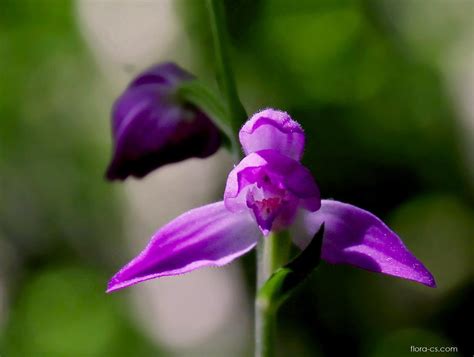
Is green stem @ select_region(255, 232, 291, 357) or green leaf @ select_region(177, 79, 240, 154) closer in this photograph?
green stem @ select_region(255, 232, 291, 357)

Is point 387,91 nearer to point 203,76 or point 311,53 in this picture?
point 311,53

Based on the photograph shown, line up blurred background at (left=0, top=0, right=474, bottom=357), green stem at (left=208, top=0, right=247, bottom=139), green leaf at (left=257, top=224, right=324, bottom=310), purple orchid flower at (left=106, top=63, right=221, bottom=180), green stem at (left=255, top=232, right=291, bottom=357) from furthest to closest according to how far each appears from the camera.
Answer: blurred background at (left=0, top=0, right=474, bottom=357) < purple orchid flower at (left=106, top=63, right=221, bottom=180) < green stem at (left=208, top=0, right=247, bottom=139) < green stem at (left=255, top=232, right=291, bottom=357) < green leaf at (left=257, top=224, right=324, bottom=310)

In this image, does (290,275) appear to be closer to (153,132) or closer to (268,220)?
(268,220)

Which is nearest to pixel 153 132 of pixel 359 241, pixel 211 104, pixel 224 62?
pixel 211 104

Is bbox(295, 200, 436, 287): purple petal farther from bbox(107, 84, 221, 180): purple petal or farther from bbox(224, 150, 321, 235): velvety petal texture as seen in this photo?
bbox(107, 84, 221, 180): purple petal

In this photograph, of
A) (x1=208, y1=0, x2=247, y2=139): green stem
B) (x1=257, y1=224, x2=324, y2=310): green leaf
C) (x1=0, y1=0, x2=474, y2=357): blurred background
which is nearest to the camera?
(x1=257, y1=224, x2=324, y2=310): green leaf

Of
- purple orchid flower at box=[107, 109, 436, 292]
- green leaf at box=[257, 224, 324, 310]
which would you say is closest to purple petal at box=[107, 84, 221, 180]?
purple orchid flower at box=[107, 109, 436, 292]

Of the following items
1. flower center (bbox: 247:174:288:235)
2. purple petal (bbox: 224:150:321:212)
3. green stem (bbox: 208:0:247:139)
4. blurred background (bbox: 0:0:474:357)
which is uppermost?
green stem (bbox: 208:0:247:139)

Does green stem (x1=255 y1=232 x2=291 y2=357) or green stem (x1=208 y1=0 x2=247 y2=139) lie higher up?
green stem (x1=208 y1=0 x2=247 y2=139)
